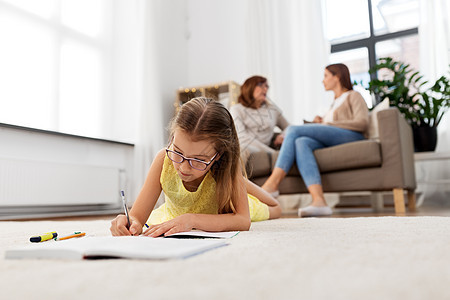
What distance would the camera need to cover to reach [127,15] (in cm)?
382

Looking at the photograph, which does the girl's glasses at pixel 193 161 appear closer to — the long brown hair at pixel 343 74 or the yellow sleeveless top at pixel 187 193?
the yellow sleeveless top at pixel 187 193

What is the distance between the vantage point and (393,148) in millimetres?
2215

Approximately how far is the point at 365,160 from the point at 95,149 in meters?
2.26

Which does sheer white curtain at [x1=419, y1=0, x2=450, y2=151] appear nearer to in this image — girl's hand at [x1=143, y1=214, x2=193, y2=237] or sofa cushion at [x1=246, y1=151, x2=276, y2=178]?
sofa cushion at [x1=246, y1=151, x2=276, y2=178]

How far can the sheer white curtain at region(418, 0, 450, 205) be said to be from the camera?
3.32 m

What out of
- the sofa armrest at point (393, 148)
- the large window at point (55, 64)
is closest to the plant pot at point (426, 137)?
the sofa armrest at point (393, 148)

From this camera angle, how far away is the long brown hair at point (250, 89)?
9.19 ft

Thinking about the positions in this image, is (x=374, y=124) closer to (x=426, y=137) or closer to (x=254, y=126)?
(x=426, y=137)

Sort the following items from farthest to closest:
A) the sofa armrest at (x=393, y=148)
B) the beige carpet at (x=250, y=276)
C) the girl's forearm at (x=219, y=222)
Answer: the sofa armrest at (x=393, y=148) < the girl's forearm at (x=219, y=222) < the beige carpet at (x=250, y=276)

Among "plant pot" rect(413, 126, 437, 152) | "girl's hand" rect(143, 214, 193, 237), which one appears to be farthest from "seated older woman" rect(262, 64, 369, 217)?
"girl's hand" rect(143, 214, 193, 237)

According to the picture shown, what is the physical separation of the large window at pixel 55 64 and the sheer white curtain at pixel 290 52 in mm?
1567

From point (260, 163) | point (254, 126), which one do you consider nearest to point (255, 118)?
point (254, 126)

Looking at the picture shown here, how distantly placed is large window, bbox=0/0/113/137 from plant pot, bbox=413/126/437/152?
271cm

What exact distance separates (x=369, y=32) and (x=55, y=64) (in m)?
3.05
